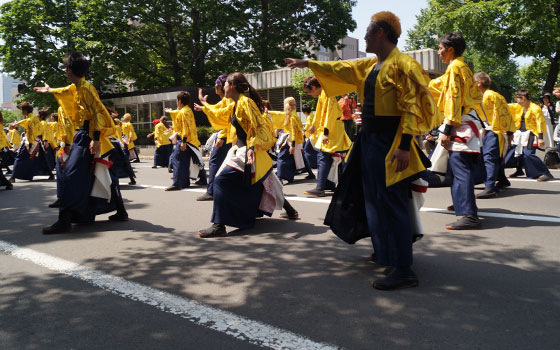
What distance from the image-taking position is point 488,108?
7.95 metres

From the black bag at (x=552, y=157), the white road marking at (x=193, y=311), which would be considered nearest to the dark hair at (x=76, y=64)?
the white road marking at (x=193, y=311)

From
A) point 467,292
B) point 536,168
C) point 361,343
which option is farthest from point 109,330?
point 536,168

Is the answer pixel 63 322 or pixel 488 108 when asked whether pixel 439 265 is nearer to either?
pixel 63 322

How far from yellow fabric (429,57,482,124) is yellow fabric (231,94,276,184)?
1.91 m

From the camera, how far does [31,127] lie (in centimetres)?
1260

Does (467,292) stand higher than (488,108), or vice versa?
(488,108)

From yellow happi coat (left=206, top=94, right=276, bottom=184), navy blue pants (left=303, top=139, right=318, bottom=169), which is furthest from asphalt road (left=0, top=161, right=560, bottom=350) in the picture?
navy blue pants (left=303, top=139, right=318, bottom=169)

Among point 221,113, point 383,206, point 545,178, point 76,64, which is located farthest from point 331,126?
point 383,206

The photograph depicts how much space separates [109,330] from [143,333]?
21 cm

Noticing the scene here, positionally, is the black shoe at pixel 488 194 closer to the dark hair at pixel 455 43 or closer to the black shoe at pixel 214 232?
the dark hair at pixel 455 43

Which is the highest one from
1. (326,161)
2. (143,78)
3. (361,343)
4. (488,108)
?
(143,78)

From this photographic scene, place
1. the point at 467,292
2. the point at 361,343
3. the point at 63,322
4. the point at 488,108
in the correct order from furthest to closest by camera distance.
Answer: the point at 488,108
the point at 467,292
the point at 63,322
the point at 361,343

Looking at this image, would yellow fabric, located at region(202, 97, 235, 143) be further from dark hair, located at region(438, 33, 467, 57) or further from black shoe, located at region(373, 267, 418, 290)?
black shoe, located at region(373, 267, 418, 290)

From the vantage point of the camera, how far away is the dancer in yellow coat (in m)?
3.47
